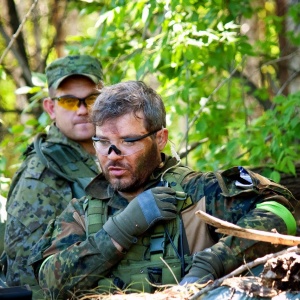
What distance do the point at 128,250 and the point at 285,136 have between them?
287cm

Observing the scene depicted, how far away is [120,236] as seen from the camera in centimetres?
350

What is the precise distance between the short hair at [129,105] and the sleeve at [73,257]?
1.46ft

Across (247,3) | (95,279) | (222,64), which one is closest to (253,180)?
(95,279)

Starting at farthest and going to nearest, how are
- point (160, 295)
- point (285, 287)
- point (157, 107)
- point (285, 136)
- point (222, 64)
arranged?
point (222, 64) < point (285, 136) < point (157, 107) < point (160, 295) < point (285, 287)

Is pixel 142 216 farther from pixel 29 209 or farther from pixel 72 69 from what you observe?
pixel 72 69

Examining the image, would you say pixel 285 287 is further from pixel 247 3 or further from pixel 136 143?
pixel 247 3

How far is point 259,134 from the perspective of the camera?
21.4 ft

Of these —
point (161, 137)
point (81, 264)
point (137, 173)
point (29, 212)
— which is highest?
point (161, 137)

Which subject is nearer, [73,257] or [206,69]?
[73,257]

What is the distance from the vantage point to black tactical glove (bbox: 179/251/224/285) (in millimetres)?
3295

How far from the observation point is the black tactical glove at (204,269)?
10.8ft

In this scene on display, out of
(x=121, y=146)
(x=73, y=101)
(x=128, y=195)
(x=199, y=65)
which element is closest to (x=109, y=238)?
(x=128, y=195)

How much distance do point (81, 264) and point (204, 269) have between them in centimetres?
57

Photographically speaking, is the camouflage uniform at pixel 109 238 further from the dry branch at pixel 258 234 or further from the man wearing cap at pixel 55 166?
the man wearing cap at pixel 55 166
